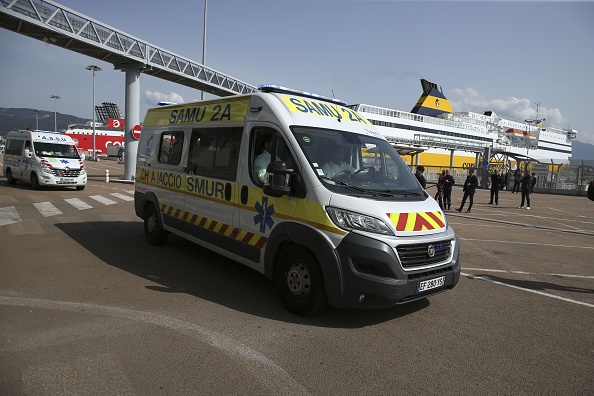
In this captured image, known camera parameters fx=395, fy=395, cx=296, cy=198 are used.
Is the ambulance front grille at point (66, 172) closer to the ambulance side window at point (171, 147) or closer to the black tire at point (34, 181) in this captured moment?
the black tire at point (34, 181)

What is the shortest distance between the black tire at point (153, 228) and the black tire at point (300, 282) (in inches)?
137

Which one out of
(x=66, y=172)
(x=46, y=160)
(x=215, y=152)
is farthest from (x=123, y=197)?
(x=215, y=152)

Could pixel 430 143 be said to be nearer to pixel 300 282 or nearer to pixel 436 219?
pixel 436 219

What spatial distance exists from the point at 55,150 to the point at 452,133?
62320mm

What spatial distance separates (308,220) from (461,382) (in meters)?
1.97

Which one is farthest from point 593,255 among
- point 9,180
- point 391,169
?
point 9,180

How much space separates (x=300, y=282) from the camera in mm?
4242

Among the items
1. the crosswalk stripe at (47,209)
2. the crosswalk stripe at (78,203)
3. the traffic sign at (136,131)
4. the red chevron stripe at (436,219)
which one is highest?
the traffic sign at (136,131)

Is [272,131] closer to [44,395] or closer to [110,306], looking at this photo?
[110,306]

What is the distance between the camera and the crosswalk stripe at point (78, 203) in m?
12.0

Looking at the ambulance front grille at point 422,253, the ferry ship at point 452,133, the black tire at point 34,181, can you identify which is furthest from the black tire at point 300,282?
the ferry ship at point 452,133

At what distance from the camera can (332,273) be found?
3877mm

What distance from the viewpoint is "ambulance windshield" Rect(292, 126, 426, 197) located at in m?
4.41

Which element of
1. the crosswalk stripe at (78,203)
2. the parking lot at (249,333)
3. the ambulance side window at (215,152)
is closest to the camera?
the parking lot at (249,333)
